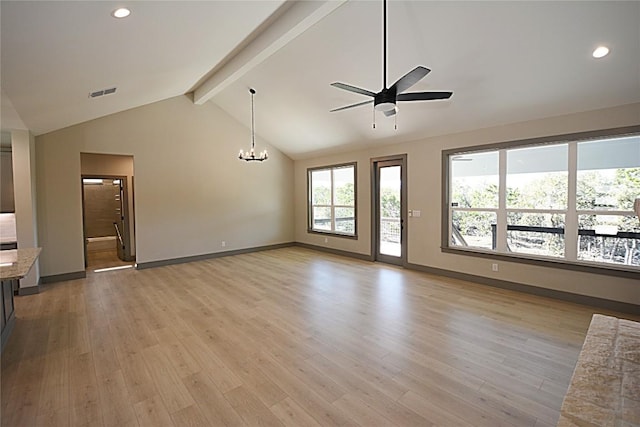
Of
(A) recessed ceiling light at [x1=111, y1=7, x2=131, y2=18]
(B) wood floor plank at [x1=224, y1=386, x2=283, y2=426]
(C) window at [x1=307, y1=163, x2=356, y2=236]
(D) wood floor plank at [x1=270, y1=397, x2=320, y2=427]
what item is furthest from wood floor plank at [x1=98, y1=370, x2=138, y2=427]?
(C) window at [x1=307, y1=163, x2=356, y2=236]

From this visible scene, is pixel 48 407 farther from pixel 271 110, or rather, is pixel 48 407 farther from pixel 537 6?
pixel 271 110

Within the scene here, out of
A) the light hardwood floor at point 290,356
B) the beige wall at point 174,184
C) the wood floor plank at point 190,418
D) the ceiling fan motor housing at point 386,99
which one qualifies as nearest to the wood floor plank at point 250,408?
the light hardwood floor at point 290,356

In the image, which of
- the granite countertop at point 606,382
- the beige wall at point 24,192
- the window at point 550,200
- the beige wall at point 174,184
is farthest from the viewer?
the beige wall at point 174,184

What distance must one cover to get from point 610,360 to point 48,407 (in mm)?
3933

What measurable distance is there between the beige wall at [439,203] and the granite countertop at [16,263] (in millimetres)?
5800

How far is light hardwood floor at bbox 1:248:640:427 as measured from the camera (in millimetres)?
2248

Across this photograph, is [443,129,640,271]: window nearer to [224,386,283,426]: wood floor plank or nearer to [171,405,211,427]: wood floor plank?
[224,386,283,426]: wood floor plank

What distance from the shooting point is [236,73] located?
502 cm

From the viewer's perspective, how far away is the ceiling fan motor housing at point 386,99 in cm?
299

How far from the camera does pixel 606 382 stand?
5.84 feet

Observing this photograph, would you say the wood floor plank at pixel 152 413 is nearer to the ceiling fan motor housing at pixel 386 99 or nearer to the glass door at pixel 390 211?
the ceiling fan motor housing at pixel 386 99

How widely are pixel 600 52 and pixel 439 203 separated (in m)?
3.07

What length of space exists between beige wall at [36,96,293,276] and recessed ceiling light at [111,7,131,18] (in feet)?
15.3

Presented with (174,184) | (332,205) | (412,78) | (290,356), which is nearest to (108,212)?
(174,184)
